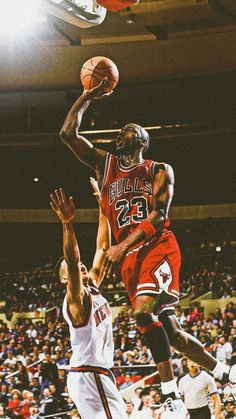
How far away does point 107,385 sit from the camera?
578 centimetres

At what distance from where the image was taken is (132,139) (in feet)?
18.8

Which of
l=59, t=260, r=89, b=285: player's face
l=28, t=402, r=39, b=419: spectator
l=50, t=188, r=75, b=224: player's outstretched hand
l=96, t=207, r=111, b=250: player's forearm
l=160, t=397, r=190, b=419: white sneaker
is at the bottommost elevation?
l=160, t=397, r=190, b=419: white sneaker

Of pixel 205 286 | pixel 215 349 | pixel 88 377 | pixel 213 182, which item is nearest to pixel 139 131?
pixel 88 377

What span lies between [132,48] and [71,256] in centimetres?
1344

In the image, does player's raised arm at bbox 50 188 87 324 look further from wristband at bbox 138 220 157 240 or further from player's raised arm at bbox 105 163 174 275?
wristband at bbox 138 220 157 240

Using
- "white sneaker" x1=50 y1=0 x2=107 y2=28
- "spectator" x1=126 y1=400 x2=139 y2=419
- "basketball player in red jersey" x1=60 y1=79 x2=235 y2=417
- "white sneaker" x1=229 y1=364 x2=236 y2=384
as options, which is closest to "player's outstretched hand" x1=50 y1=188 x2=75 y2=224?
"basketball player in red jersey" x1=60 y1=79 x2=235 y2=417

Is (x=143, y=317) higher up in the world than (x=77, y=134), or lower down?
lower down

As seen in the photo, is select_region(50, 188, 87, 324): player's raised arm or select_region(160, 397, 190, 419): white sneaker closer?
select_region(50, 188, 87, 324): player's raised arm

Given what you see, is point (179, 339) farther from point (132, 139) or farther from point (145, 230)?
point (132, 139)

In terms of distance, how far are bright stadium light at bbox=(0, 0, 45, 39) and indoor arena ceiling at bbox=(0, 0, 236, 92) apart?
1.21ft

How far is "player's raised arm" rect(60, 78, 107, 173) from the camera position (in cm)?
581

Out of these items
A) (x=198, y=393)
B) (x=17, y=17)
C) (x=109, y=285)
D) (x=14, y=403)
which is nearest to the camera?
(x=198, y=393)

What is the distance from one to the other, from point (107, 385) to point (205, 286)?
44.2ft

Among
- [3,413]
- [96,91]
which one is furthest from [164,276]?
[3,413]
